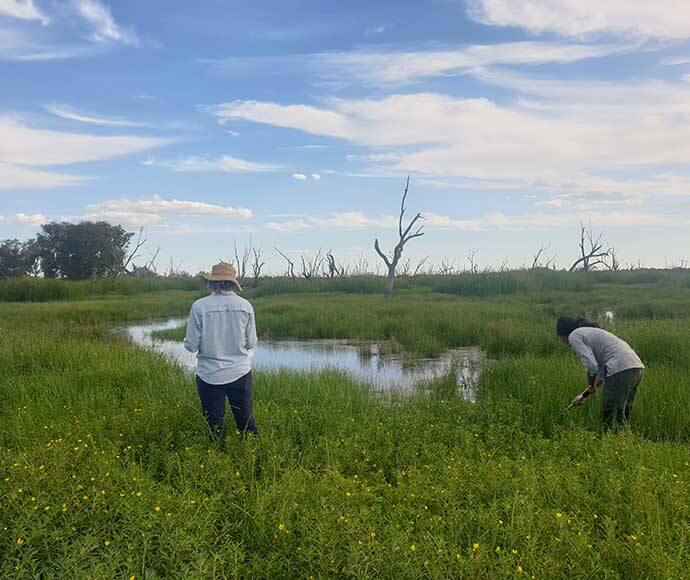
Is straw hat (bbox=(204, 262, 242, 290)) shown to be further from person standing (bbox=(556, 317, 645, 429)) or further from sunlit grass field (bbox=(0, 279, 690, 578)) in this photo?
person standing (bbox=(556, 317, 645, 429))

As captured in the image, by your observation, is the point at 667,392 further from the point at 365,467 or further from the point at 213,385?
the point at 213,385

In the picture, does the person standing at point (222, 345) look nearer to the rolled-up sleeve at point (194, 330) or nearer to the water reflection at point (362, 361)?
the rolled-up sleeve at point (194, 330)

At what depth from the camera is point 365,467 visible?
5.17 metres

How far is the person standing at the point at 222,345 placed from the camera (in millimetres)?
5312

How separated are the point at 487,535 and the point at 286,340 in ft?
40.6

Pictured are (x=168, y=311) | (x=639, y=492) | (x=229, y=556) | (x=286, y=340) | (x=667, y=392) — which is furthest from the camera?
(x=168, y=311)

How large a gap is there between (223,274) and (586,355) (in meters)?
3.59

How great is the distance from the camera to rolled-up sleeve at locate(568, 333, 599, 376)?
6.00 metres

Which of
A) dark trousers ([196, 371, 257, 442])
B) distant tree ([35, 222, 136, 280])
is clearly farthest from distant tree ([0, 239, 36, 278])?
dark trousers ([196, 371, 257, 442])

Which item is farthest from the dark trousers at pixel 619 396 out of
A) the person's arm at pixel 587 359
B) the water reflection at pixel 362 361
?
the water reflection at pixel 362 361

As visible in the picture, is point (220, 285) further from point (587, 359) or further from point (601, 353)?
point (601, 353)

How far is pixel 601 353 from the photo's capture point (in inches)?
244

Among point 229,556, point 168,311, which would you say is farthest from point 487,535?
point 168,311

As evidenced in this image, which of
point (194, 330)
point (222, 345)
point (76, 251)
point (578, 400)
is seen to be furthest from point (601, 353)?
point (76, 251)
